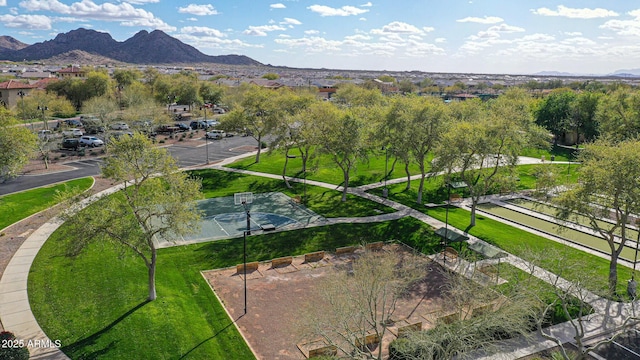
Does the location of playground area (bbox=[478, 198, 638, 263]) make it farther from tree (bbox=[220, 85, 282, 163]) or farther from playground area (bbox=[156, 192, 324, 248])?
tree (bbox=[220, 85, 282, 163])

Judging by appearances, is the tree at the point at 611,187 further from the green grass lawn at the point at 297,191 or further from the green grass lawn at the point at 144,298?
the green grass lawn at the point at 297,191

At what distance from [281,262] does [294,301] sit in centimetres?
555

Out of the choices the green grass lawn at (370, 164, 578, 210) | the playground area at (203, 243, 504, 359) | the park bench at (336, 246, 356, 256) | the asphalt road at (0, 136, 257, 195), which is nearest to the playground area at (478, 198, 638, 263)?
the green grass lawn at (370, 164, 578, 210)

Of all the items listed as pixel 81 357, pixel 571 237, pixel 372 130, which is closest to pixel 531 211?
pixel 571 237

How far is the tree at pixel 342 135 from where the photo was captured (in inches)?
1743

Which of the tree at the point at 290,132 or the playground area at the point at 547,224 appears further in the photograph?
the tree at the point at 290,132

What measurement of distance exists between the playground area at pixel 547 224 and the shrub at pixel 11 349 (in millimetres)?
34200

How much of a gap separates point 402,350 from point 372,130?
30.7 meters

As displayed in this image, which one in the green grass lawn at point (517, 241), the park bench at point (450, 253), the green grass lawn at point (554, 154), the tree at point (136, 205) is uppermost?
the tree at point (136, 205)

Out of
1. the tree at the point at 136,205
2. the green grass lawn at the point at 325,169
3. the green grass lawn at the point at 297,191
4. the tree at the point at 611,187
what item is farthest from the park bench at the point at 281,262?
the green grass lawn at the point at 325,169

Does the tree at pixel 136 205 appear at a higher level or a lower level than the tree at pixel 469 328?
higher

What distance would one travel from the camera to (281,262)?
32.2m

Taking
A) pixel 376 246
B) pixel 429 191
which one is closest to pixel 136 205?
pixel 376 246

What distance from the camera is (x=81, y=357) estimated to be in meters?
21.0
